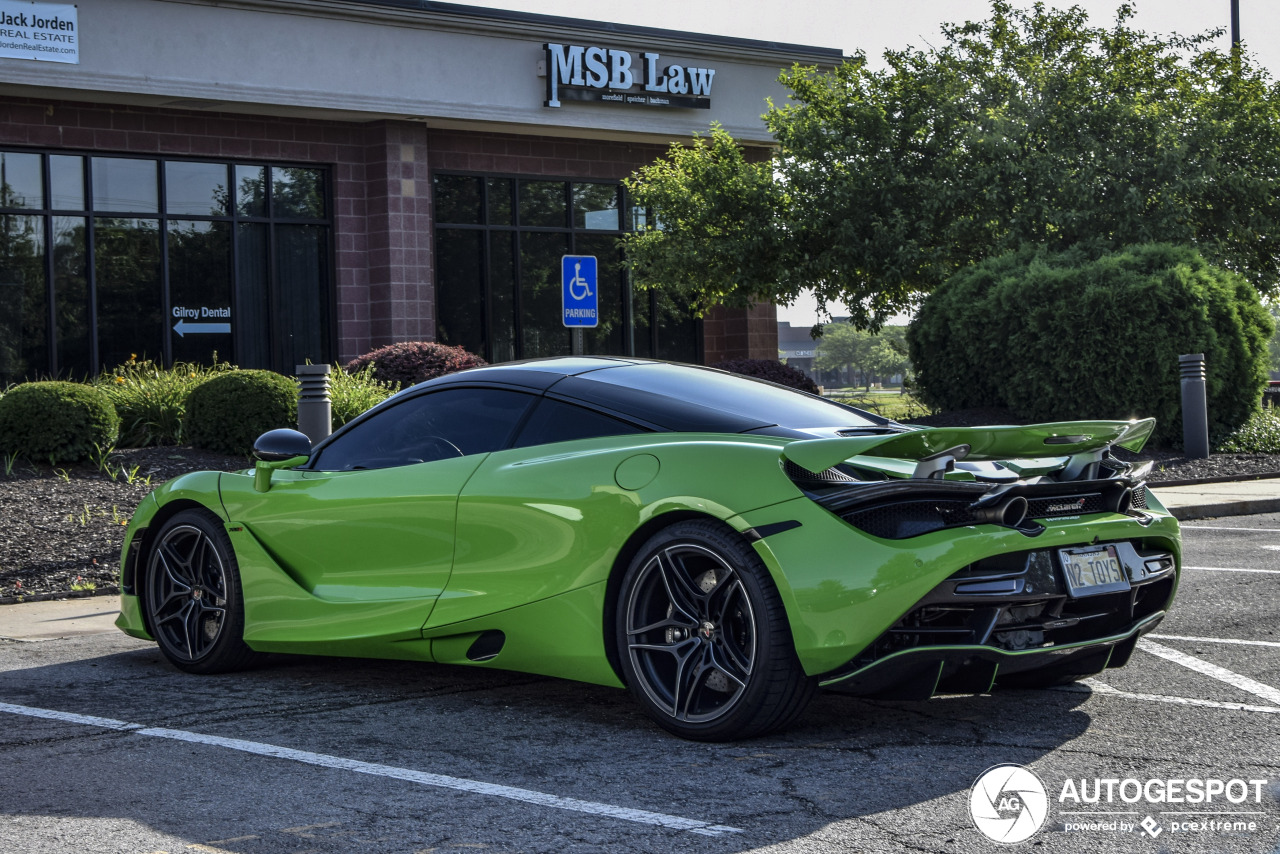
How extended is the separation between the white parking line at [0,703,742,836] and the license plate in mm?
1509

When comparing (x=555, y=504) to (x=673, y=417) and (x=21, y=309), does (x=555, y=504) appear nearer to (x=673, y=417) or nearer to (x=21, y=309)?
(x=673, y=417)

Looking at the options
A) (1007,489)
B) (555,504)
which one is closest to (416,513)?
(555,504)

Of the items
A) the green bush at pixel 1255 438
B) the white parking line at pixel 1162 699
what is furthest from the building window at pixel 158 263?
the white parking line at pixel 1162 699

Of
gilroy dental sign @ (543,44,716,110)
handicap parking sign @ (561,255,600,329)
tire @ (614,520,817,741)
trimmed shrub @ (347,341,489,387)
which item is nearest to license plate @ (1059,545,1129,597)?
tire @ (614,520,817,741)

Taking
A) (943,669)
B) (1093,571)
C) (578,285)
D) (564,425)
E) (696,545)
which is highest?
(578,285)

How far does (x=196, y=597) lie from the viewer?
6.36 m

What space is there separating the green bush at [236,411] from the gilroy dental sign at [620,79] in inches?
378

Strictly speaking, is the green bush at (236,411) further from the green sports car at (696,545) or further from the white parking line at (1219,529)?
the white parking line at (1219,529)

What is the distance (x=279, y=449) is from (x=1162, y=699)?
12.3 feet

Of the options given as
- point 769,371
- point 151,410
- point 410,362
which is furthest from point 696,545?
point 769,371

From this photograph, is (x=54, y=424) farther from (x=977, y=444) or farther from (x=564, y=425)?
(x=977, y=444)

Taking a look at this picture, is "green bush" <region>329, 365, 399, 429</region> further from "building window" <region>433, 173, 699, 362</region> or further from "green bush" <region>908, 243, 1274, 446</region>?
"green bush" <region>908, 243, 1274, 446</region>

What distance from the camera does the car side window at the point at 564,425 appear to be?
17.1ft

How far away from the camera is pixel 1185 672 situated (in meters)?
5.80
